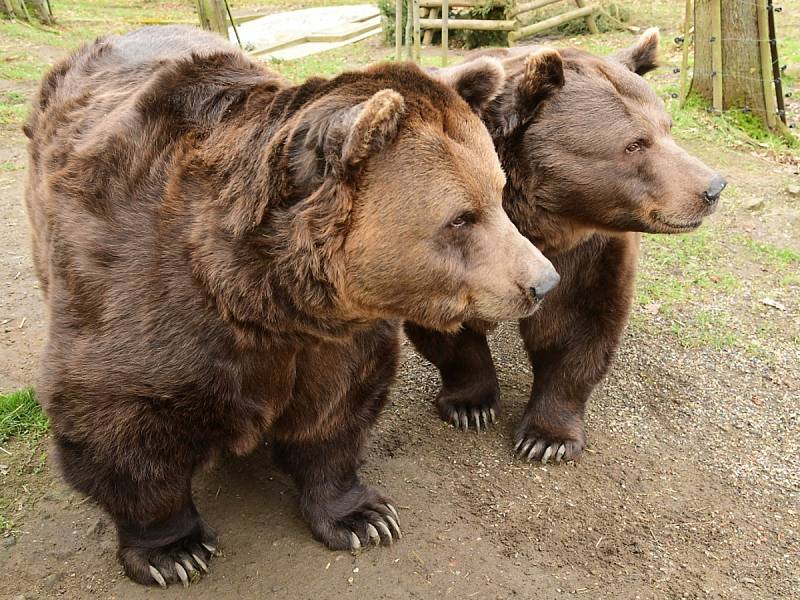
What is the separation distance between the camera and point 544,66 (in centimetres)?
353

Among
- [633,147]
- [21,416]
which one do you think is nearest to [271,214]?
[633,147]

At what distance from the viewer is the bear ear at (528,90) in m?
3.54

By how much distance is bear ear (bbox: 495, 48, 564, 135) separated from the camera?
354 cm

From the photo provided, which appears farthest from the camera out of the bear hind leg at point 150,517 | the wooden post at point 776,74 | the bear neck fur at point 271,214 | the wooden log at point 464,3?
the wooden log at point 464,3

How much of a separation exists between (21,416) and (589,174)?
11.0 ft

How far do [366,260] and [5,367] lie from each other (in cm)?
328

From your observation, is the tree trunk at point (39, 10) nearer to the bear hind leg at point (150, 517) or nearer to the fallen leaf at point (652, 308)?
the fallen leaf at point (652, 308)

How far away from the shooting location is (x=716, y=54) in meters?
8.54

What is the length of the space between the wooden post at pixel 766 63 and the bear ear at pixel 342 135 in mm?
7304

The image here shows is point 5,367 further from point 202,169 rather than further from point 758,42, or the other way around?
point 758,42

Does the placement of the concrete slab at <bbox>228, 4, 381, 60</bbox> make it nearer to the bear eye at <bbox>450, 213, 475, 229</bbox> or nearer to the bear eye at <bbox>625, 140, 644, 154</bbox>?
the bear eye at <bbox>625, 140, 644, 154</bbox>

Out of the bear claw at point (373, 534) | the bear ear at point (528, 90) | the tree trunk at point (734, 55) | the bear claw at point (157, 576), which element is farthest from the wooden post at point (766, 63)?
the bear claw at point (157, 576)

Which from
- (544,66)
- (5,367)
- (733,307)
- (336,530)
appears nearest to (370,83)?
(544,66)

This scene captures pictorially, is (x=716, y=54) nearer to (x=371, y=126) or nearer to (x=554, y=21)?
(x=371, y=126)
